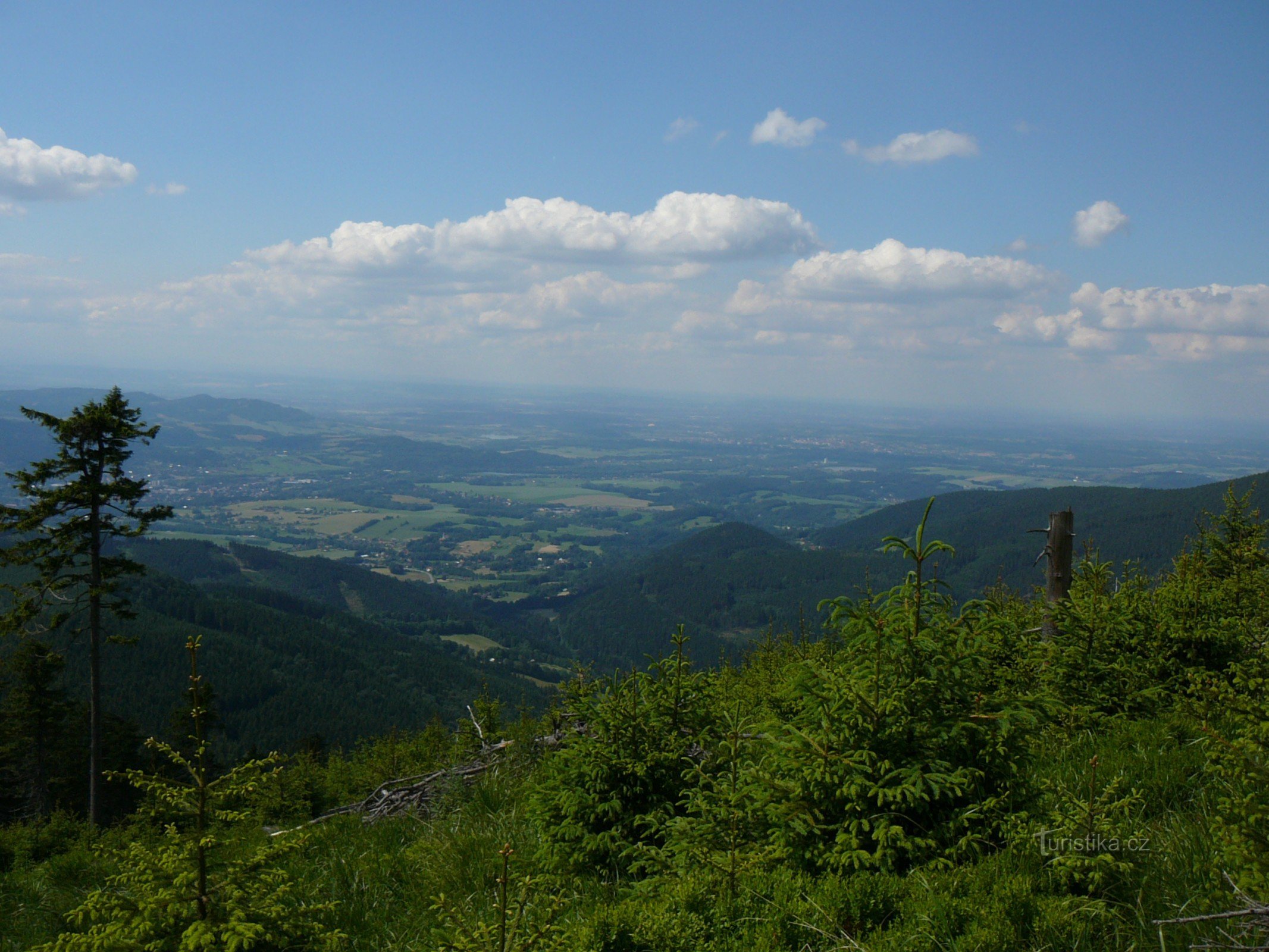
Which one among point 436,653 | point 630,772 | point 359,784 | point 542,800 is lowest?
point 436,653

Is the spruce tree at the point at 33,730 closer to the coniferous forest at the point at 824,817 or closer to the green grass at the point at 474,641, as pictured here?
the coniferous forest at the point at 824,817

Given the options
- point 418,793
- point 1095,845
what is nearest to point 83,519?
point 418,793

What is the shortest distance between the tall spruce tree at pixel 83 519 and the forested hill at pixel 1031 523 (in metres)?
87.3

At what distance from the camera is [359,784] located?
2541cm

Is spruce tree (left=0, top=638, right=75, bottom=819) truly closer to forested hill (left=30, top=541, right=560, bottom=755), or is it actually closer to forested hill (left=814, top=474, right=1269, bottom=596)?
forested hill (left=30, top=541, right=560, bottom=755)

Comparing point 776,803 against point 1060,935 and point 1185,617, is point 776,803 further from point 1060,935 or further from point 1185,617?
point 1185,617

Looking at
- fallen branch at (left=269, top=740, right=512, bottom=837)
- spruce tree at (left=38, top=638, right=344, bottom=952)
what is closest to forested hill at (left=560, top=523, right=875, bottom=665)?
fallen branch at (left=269, top=740, right=512, bottom=837)

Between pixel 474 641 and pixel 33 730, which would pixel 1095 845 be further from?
pixel 474 641

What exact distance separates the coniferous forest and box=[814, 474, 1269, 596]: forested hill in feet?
283

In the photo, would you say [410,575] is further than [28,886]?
Yes

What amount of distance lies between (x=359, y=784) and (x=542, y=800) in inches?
930

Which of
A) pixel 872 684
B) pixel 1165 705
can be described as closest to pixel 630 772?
pixel 872 684

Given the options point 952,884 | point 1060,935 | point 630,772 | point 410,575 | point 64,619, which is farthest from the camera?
point 410,575

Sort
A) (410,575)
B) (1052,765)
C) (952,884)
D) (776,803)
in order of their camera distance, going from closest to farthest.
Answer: (952,884)
(776,803)
(1052,765)
(410,575)
